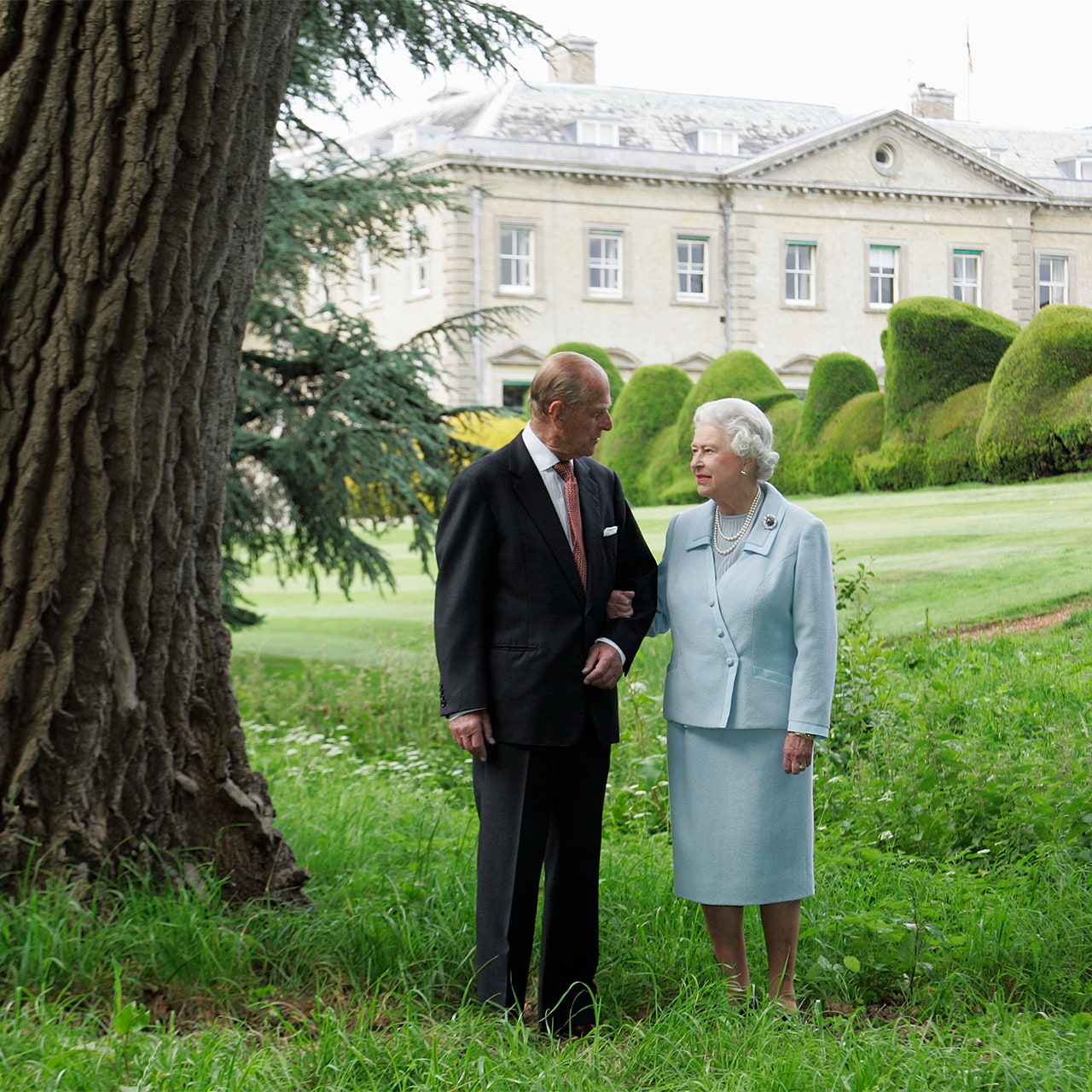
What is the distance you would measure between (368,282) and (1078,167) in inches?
241

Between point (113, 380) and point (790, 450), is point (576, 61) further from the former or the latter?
point (113, 380)

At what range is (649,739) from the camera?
627cm

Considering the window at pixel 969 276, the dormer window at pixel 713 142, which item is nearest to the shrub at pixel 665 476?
the window at pixel 969 276

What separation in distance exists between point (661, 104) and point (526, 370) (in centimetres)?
234

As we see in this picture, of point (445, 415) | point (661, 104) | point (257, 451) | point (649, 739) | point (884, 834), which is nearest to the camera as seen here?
point (884, 834)

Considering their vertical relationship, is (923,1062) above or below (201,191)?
below

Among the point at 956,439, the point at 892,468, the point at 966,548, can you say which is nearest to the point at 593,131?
the point at 892,468

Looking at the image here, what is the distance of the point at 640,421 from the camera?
9844 mm

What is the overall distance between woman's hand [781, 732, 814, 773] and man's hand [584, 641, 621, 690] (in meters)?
0.47

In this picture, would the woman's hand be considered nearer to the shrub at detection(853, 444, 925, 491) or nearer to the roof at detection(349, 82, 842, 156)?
the shrub at detection(853, 444, 925, 491)

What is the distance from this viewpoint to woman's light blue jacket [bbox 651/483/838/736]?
10.8 ft

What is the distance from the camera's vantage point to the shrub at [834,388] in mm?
8648

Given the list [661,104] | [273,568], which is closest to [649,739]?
[661,104]

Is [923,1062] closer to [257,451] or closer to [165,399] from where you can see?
[165,399]
